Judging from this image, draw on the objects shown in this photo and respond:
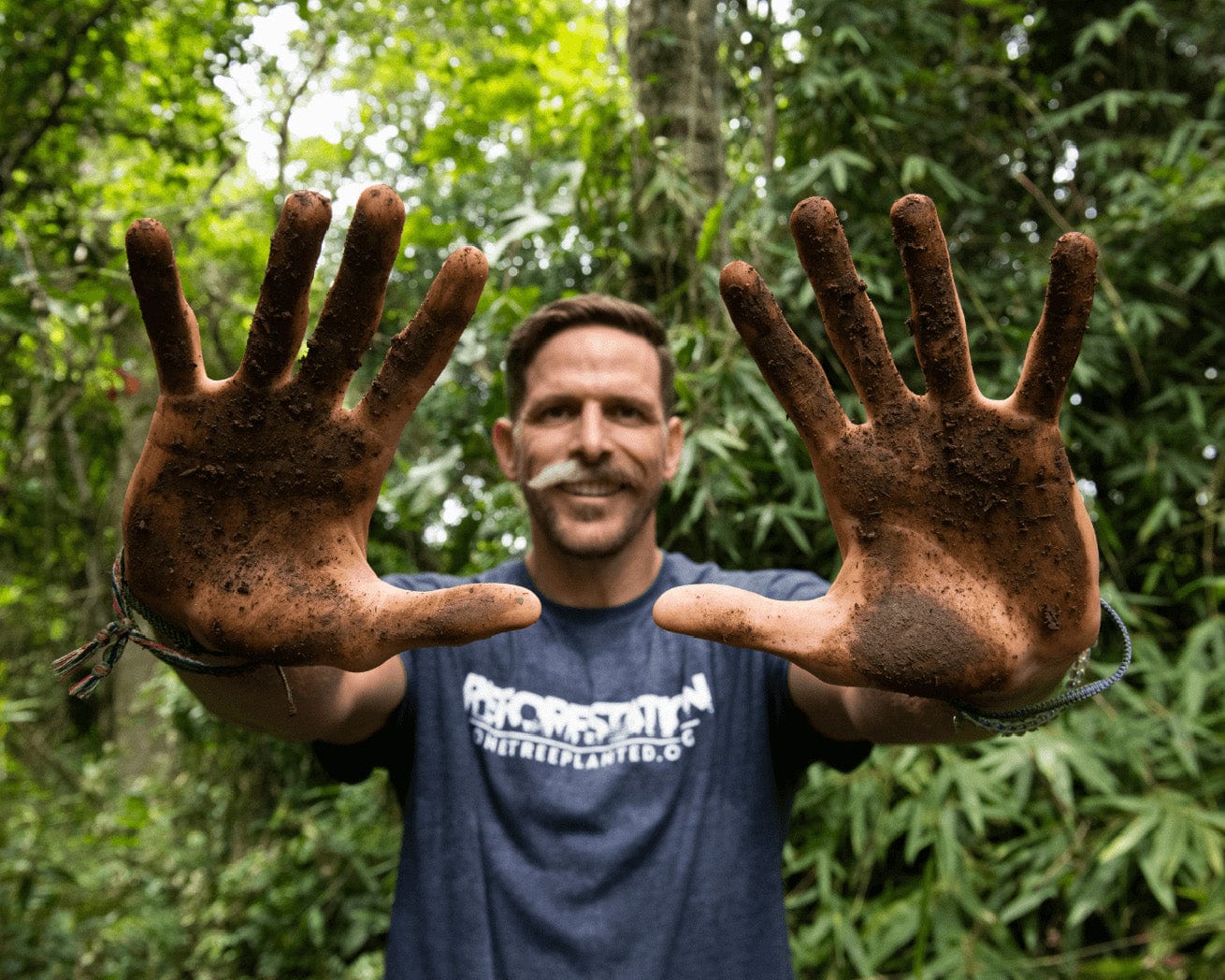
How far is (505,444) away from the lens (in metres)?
1.90

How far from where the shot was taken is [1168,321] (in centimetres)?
278

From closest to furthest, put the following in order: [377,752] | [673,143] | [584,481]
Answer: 1. [377,752]
2. [584,481]
3. [673,143]

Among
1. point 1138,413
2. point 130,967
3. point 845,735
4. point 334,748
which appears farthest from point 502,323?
point 130,967

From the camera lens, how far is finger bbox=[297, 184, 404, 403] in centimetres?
93

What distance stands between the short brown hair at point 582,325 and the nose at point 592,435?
0.65 feet

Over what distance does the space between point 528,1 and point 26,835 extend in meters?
4.18

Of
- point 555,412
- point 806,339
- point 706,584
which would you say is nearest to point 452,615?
point 706,584

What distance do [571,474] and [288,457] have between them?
0.66m

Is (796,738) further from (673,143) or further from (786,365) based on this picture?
(673,143)

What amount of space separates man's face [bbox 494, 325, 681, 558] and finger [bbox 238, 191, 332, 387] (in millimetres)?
636

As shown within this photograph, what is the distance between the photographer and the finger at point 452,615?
2.85 feet

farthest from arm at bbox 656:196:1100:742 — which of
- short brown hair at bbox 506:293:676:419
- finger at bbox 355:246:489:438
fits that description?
short brown hair at bbox 506:293:676:419

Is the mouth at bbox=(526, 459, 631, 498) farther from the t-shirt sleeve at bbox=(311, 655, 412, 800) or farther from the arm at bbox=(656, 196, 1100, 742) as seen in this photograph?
the arm at bbox=(656, 196, 1100, 742)

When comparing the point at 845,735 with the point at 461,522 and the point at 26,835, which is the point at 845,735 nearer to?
the point at 461,522
